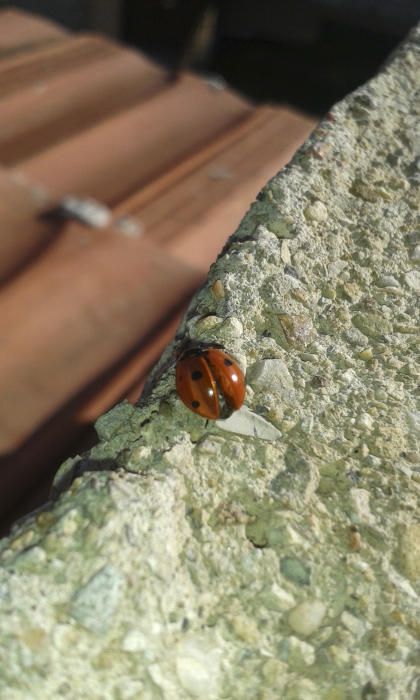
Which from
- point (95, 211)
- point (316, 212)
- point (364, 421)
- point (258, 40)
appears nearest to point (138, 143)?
point (95, 211)

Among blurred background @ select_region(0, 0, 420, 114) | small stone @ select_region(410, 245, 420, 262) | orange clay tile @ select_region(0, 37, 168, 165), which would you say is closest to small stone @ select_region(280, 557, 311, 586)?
small stone @ select_region(410, 245, 420, 262)

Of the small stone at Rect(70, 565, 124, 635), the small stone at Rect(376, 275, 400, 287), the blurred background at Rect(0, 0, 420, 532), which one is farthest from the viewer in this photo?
the blurred background at Rect(0, 0, 420, 532)

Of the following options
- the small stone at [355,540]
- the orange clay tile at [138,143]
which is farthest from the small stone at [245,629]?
the orange clay tile at [138,143]

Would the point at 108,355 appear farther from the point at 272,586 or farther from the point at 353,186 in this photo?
the point at 272,586

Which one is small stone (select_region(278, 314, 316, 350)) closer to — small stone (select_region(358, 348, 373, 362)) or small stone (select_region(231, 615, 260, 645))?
small stone (select_region(358, 348, 373, 362))

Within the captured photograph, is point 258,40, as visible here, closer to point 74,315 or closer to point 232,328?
point 74,315

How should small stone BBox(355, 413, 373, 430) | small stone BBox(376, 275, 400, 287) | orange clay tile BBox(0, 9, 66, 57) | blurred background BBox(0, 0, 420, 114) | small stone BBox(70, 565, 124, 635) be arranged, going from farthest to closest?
blurred background BBox(0, 0, 420, 114) → orange clay tile BBox(0, 9, 66, 57) → small stone BBox(376, 275, 400, 287) → small stone BBox(355, 413, 373, 430) → small stone BBox(70, 565, 124, 635)

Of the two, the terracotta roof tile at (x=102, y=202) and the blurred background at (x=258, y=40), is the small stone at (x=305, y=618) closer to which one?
the terracotta roof tile at (x=102, y=202)
